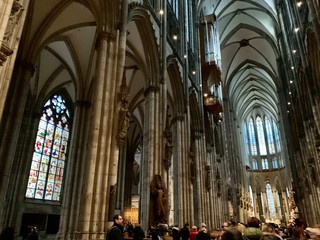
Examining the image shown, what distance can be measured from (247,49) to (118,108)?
3032 cm

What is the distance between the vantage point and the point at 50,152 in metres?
17.8

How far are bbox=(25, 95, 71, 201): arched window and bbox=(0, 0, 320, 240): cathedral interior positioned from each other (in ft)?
0.21

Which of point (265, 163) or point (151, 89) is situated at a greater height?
point (265, 163)

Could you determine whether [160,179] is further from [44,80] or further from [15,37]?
[44,80]

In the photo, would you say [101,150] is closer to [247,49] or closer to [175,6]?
[175,6]

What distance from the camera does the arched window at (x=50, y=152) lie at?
16703 mm

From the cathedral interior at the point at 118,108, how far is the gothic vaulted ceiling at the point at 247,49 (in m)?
0.27

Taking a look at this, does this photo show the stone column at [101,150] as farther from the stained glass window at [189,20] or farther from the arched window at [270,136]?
the arched window at [270,136]

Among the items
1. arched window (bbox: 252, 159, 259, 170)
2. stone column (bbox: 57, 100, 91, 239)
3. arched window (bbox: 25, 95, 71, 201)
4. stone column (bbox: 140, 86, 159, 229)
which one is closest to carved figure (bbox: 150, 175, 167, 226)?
stone column (bbox: 140, 86, 159, 229)

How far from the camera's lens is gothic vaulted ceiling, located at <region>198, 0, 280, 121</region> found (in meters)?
28.6

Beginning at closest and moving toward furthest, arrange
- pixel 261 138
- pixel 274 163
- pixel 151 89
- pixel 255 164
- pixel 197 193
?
pixel 151 89
pixel 197 193
pixel 274 163
pixel 255 164
pixel 261 138

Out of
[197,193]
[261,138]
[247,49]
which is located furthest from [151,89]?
[261,138]

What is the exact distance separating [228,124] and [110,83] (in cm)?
2727

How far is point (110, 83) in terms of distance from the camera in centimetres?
878
